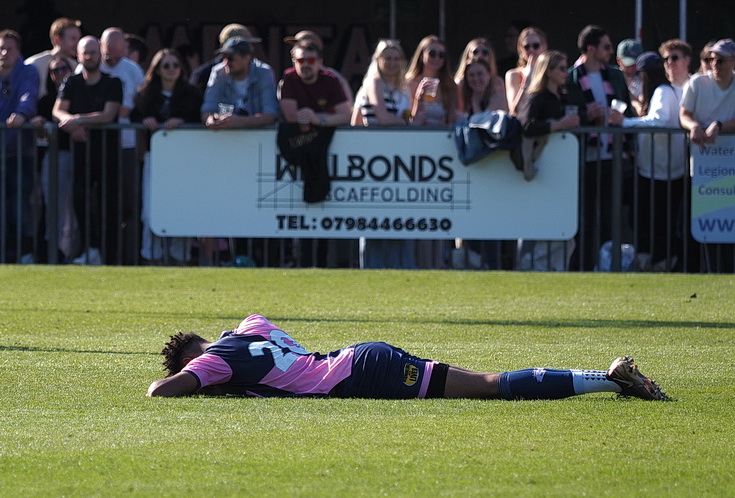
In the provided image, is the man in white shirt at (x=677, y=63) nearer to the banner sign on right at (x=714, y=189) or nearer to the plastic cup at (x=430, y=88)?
the banner sign on right at (x=714, y=189)

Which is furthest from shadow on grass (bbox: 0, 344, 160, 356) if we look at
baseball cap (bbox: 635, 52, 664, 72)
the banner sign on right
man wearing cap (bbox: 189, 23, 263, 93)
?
baseball cap (bbox: 635, 52, 664, 72)

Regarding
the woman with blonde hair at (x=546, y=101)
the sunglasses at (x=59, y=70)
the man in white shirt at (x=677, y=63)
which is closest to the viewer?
the woman with blonde hair at (x=546, y=101)

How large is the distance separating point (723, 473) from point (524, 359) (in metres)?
3.45

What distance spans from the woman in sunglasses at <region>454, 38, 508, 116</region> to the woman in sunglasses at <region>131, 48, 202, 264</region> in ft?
9.00

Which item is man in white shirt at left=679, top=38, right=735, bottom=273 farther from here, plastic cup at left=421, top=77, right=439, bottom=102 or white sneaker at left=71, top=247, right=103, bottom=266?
white sneaker at left=71, top=247, right=103, bottom=266

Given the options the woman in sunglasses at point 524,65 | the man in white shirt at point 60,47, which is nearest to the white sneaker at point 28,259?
the man in white shirt at point 60,47

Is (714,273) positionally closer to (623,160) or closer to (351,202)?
(623,160)

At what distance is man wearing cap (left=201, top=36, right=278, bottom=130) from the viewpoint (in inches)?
544

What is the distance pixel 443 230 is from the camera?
45.8 feet

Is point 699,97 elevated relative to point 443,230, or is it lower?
elevated

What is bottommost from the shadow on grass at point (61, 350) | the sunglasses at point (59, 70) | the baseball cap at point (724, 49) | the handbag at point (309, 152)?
the shadow on grass at point (61, 350)

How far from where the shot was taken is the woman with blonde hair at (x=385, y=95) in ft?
45.3

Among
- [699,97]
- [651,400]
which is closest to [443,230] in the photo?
[699,97]

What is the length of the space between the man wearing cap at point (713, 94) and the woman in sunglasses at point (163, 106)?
16.5 feet
